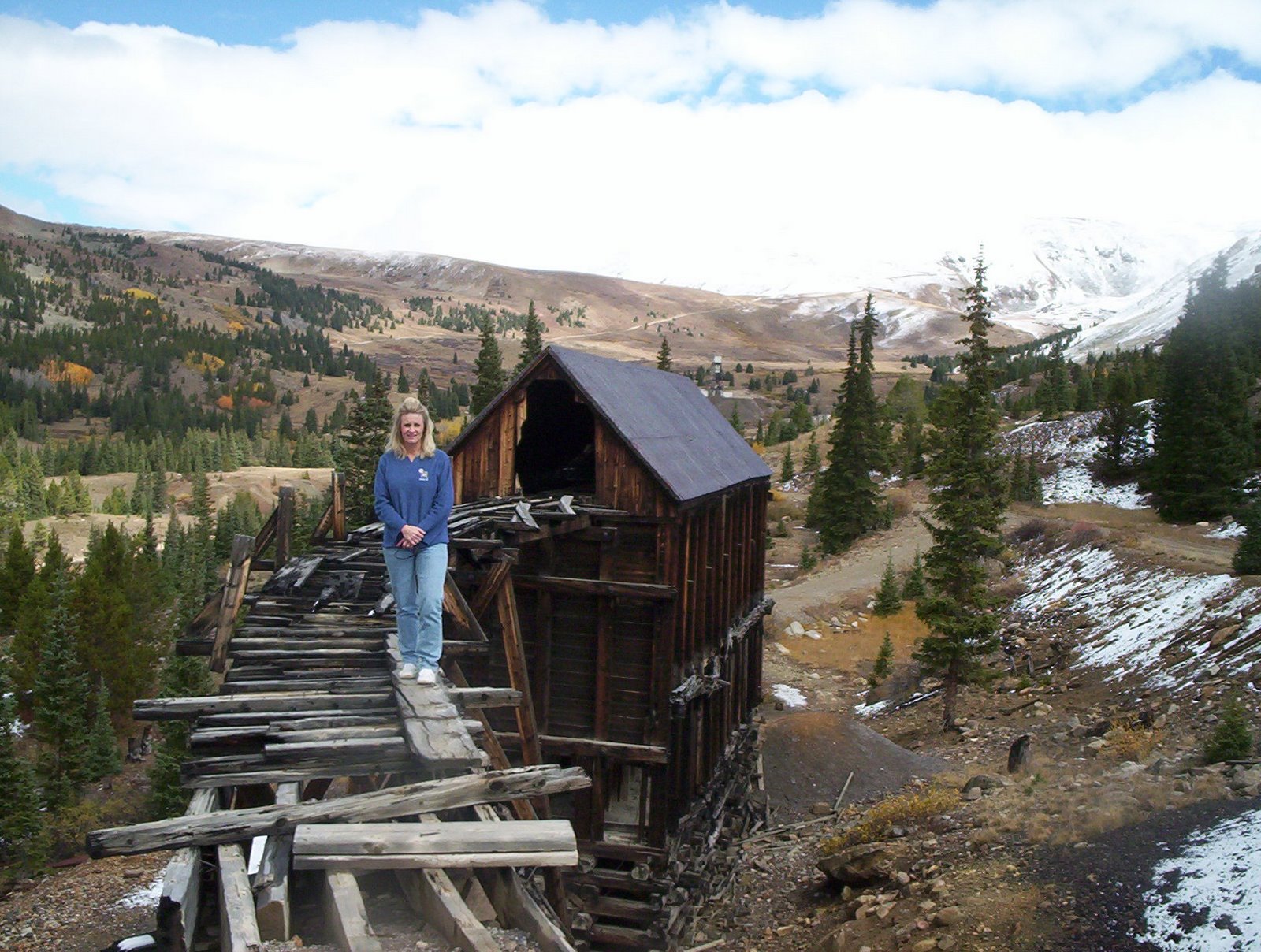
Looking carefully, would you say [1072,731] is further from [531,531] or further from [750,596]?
[531,531]

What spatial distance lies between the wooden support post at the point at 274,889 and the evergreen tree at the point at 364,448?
125 feet

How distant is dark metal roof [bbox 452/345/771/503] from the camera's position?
16.0m

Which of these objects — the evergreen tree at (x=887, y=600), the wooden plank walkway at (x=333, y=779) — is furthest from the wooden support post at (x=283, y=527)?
the evergreen tree at (x=887, y=600)

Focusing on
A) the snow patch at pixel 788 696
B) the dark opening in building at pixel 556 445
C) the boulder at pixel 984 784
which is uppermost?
the dark opening in building at pixel 556 445

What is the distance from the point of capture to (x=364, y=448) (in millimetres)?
45219

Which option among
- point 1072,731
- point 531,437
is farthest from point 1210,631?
point 531,437

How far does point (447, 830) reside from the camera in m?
5.58

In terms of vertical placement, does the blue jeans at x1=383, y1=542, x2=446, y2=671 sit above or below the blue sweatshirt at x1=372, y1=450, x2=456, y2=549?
below

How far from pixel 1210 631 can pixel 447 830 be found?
23.2m

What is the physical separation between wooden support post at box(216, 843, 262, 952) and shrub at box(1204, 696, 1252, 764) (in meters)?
15.0

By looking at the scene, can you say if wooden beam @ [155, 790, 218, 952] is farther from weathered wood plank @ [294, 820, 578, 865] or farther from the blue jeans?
the blue jeans

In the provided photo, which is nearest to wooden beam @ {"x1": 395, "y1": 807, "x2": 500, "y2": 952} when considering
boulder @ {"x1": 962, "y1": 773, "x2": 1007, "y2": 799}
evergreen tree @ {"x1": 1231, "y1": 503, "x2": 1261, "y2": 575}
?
boulder @ {"x1": 962, "y1": 773, "x2": 1007, "y2": 799}

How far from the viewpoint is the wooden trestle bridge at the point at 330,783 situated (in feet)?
16.9

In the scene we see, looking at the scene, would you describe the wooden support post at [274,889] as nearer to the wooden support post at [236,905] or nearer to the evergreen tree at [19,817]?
the wooden support post at [236,905]
